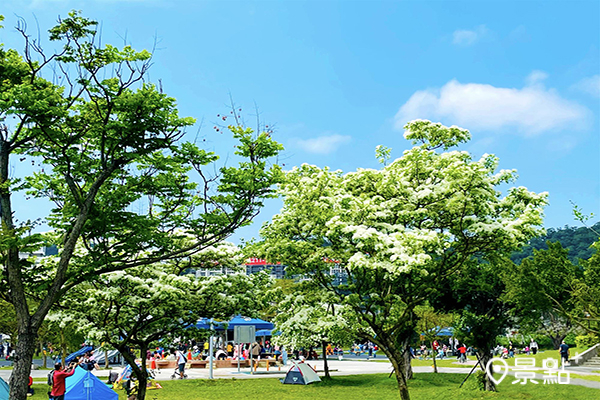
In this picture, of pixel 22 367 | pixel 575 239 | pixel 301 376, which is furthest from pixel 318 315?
pixel 575 239

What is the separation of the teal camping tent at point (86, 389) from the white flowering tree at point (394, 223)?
7650mm

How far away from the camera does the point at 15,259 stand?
36.9 feet

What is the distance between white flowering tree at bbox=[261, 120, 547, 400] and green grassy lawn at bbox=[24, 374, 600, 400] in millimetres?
6143

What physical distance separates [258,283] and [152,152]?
6132 millimetres

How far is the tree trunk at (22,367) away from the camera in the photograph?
10.5m

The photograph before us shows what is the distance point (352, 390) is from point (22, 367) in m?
15.7

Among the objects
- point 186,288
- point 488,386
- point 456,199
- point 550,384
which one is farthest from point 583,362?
point 186,288

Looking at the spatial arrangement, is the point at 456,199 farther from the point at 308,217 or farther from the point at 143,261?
the point at 143,261

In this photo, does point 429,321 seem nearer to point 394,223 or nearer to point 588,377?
point 588,377

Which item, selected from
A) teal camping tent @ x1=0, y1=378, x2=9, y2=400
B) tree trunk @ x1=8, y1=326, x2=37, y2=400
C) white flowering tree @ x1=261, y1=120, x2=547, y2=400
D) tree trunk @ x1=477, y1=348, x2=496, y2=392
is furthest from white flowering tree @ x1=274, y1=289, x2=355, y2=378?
teal camping tent @ x1=0, y1=378, x2=9, y2=400

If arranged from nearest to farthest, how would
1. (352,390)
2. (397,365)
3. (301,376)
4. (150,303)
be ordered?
(150,303)
(397,365)
(352,390)
(301,376)

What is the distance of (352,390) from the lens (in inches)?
922

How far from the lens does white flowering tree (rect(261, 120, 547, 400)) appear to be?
13.8 meters

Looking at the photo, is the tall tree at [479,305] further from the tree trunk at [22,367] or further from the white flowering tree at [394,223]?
the tree trunk at [22,367]
